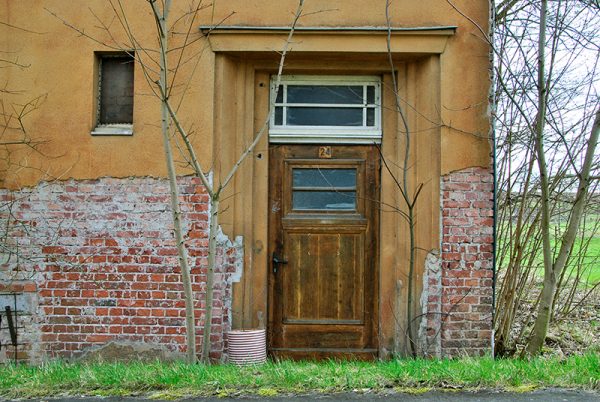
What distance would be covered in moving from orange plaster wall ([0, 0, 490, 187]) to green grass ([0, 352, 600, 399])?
6.96 feet

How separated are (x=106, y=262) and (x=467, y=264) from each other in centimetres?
344

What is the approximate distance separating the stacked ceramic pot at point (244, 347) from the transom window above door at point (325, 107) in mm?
1961

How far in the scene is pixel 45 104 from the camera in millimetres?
6781

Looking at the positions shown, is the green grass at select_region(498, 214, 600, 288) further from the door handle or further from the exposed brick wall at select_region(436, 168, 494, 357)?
the door handle

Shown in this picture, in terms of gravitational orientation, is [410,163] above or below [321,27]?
below

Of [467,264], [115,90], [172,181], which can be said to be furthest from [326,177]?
[115,90]

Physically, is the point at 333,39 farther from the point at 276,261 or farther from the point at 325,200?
the point at 276,261

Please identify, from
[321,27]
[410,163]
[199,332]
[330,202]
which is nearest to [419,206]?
[410,163]

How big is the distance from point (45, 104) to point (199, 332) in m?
2.67

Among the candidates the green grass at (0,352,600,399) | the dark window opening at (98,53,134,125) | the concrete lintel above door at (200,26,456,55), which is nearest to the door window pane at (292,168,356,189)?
the concrete lintel above door at (200,26,456,55)

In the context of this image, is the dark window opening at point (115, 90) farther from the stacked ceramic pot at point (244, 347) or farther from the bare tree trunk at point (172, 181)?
the stacked ceramic pot at point (244, 347)

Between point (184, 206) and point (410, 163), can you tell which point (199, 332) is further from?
point (410, 163)

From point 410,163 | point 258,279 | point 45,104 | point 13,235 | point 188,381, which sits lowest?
point 188,381

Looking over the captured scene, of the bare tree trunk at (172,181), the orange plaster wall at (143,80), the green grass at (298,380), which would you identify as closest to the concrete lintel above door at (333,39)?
the orange plaster wall at (143,80)
